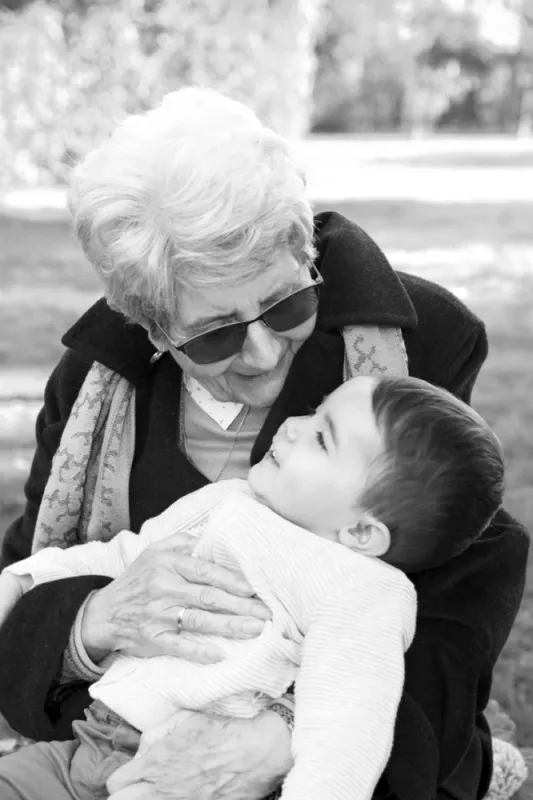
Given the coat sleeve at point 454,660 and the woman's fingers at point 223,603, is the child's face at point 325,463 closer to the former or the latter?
the woman's fingers at point 223,603

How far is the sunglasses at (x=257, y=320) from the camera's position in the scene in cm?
253

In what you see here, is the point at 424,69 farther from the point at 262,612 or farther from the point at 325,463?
the point at 262,612

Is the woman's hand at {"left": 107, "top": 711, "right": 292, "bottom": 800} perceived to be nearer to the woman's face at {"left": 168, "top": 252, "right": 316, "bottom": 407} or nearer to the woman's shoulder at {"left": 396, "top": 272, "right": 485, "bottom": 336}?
the woman's face at {"left": 168, "top": 252, "right": 316, "bottom": 407}

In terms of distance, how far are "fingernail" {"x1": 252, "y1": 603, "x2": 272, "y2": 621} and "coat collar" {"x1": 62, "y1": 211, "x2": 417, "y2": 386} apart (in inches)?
27.2

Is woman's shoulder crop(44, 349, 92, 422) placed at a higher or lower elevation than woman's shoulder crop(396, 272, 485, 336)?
lower

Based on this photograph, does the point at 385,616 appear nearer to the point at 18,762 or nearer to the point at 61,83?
the point at 18,762

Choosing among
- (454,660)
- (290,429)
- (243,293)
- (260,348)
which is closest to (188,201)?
(243,293)

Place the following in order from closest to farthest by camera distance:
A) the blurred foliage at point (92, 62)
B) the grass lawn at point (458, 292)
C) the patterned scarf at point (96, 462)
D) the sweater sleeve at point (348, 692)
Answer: the sweater sleeve at point (348, 692)
the patterned scarf at point (96, 462)
the grass lawn at point (458, 292)
the blurred foliage at point (92, 62)

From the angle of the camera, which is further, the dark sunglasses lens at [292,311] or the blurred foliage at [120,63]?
the blurred foliage at [120,63]

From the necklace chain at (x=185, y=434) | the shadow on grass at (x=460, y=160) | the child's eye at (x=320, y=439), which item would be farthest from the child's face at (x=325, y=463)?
the shadow on grass at (x=460, y=160)

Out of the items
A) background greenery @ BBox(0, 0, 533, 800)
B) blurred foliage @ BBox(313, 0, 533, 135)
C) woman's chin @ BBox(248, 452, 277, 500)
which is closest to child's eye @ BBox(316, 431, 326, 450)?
woman's chin @ BBox(248, 452, 277, 500)

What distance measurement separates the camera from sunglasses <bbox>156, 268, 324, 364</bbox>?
2.53 meters

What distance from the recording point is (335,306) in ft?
8.56

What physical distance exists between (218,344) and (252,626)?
65 centimetres
